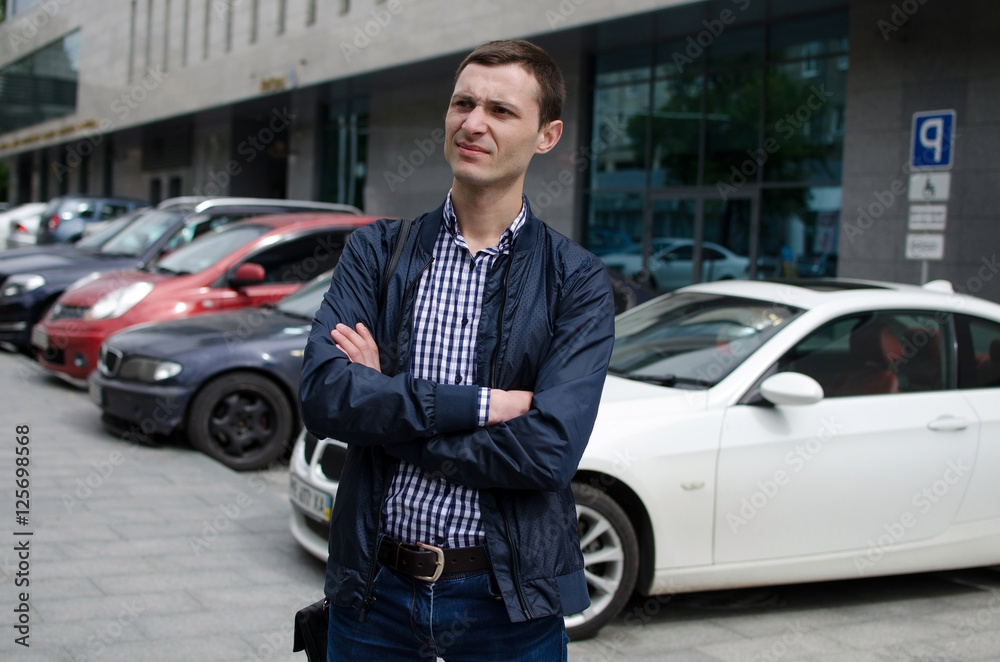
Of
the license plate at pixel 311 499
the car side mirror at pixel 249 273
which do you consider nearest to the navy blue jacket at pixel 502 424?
the license plate at pixel 311 499

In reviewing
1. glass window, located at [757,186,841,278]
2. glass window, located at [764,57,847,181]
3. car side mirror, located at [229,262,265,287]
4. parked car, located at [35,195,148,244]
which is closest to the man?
car side mirror, located at [229,262,265,287]

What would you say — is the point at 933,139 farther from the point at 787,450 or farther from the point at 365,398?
the point at 365,398

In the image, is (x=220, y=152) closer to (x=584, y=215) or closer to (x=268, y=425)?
(x=584, y=215)

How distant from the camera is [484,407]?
6.47ft

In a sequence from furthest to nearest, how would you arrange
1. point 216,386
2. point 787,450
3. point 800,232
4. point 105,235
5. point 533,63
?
point 800,232
point 105,235
point 216,386
point 787,450
point 533,63

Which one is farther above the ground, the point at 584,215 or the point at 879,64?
the point at 879,64

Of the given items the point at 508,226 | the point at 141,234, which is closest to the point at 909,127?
the point at 141,234

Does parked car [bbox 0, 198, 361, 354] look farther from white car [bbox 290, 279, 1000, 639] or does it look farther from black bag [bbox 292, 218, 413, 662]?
black bag [bbox 292, 218, 413, 662]

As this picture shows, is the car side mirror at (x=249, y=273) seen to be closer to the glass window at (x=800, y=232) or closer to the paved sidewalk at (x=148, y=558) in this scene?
the paved sidewalk at (x=148, y=558)

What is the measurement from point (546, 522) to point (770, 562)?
9.25 ft

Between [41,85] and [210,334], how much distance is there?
4504 cm

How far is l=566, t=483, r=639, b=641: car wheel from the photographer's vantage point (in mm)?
4266

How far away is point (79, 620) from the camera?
4039mm

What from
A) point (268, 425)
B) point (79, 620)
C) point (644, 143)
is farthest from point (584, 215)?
point (79, 620)
